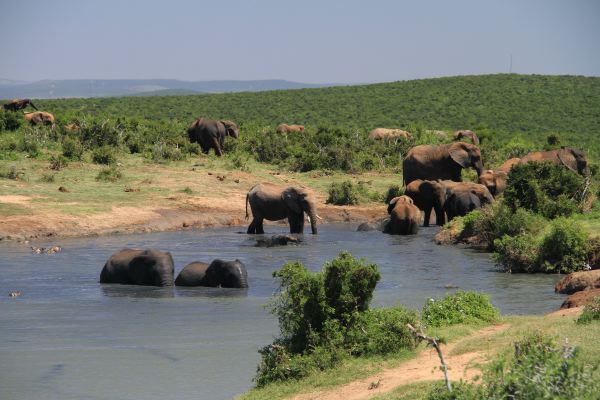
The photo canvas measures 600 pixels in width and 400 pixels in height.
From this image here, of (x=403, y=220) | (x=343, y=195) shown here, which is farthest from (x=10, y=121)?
(x=403, y=220)

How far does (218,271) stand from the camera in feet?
62.4

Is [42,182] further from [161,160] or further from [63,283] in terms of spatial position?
[63,283]

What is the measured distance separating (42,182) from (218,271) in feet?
39.8

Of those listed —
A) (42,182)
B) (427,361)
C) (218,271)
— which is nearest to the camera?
(427,361)

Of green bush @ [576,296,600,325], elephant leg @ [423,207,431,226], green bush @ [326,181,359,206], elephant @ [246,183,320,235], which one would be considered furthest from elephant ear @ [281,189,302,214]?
green bush @ [576,296,600,325]

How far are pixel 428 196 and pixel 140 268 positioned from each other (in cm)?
1228

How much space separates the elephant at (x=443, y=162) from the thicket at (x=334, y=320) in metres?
20.6

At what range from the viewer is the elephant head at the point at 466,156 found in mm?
32719

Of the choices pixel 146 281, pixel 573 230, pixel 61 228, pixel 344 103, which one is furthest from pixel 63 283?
pixel 344 103

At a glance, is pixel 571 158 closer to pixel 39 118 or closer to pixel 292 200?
pixel 292 200

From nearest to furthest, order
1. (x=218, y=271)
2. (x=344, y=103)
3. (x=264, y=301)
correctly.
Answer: (x=264, y=301)
(x=218, y=271)
(x=344, y=103)

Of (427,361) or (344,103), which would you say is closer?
(427,361)

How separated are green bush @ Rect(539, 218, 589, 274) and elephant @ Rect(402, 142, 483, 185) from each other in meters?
12.7

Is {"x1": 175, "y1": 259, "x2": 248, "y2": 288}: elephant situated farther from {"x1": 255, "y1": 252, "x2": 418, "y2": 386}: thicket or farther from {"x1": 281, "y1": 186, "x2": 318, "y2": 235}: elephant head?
{"x1": 281, "y1": 186, "x2": 318, "y2": 235}: elephant head
